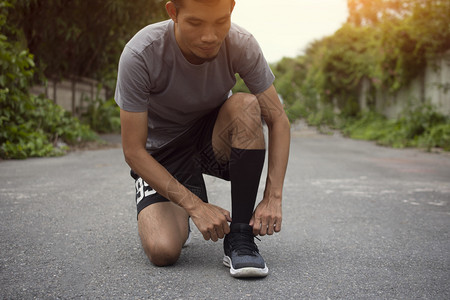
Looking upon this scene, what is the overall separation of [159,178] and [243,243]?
48 cm

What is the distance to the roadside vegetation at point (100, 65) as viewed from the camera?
22.5 feet

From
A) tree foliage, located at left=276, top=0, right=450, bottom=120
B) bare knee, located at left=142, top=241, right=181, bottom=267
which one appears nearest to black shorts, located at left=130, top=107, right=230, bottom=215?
bare knee, located at left=142, top=241, right=181, bottom=267

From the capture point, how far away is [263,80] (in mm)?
2223

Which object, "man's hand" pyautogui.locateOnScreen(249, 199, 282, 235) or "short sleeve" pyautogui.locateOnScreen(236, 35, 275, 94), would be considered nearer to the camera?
"man's hand" pyautogui.locateOnScreen(249, 199, 282, 235)

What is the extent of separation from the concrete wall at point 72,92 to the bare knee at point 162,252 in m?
8.63

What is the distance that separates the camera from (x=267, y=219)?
2.06 metres

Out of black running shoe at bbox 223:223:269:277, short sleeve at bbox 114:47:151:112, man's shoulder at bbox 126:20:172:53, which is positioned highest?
man's shoulder at bbox 126:20:172:53

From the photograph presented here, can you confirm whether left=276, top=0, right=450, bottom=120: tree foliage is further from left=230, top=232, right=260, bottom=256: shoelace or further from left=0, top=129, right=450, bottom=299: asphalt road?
left=230, top=232, right=260, bottom=256: shoelace

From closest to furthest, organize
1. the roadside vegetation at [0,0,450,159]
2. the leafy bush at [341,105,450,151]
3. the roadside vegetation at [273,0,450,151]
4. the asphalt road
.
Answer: the asphalt road → the roadside vegetation at [0,0,450,159] → the leafy bush at [341,105,450,151] → the roadside vegetation at [273,0,450,151]

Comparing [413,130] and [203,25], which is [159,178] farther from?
[413,130]

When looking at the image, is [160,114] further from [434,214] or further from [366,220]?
[434,214]

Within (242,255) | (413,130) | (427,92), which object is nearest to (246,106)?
(242,255)

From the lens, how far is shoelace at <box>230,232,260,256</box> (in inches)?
79.8

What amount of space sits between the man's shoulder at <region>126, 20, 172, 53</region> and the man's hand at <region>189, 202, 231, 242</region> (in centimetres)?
74
